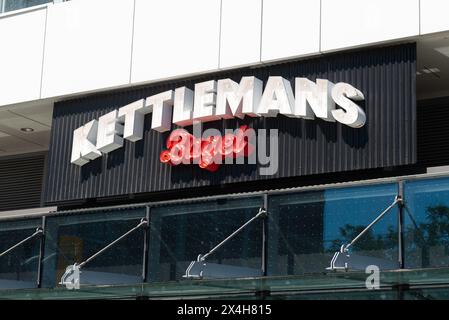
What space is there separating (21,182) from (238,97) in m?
8.60

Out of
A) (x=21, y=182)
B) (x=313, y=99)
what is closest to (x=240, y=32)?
(x=313, y=99)

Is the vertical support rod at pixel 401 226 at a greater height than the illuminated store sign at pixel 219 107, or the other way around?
the illuminated store sign at pixel 219 107

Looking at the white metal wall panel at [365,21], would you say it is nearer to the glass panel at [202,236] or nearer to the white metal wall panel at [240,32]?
the white metal wall panel at [240,32]

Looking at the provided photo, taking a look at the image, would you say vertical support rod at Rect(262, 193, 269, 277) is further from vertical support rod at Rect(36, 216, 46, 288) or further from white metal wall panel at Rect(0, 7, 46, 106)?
white metal wall panel at Rect(0, 7, 46, 106)

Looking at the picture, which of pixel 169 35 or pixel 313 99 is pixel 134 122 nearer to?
pixel 169 35

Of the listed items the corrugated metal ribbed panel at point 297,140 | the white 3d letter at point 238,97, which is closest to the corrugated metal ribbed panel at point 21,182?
the corrugated metal ribbed panel at point 297,140

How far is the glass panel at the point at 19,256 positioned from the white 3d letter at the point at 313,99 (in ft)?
17.5

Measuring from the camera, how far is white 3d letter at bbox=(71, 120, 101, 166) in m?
21.6

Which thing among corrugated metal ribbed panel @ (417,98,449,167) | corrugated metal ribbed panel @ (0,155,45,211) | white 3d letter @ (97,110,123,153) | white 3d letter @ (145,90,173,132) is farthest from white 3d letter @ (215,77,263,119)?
corrugated metal ribbed panel @ (0,155,45,211)

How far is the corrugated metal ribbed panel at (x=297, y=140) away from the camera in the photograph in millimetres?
18109

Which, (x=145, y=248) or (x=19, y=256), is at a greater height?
(x=145, y=248)

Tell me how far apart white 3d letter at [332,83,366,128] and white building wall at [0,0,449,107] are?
801 mm

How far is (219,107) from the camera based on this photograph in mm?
20031

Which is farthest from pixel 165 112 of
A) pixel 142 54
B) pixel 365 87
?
pixel 365 87
